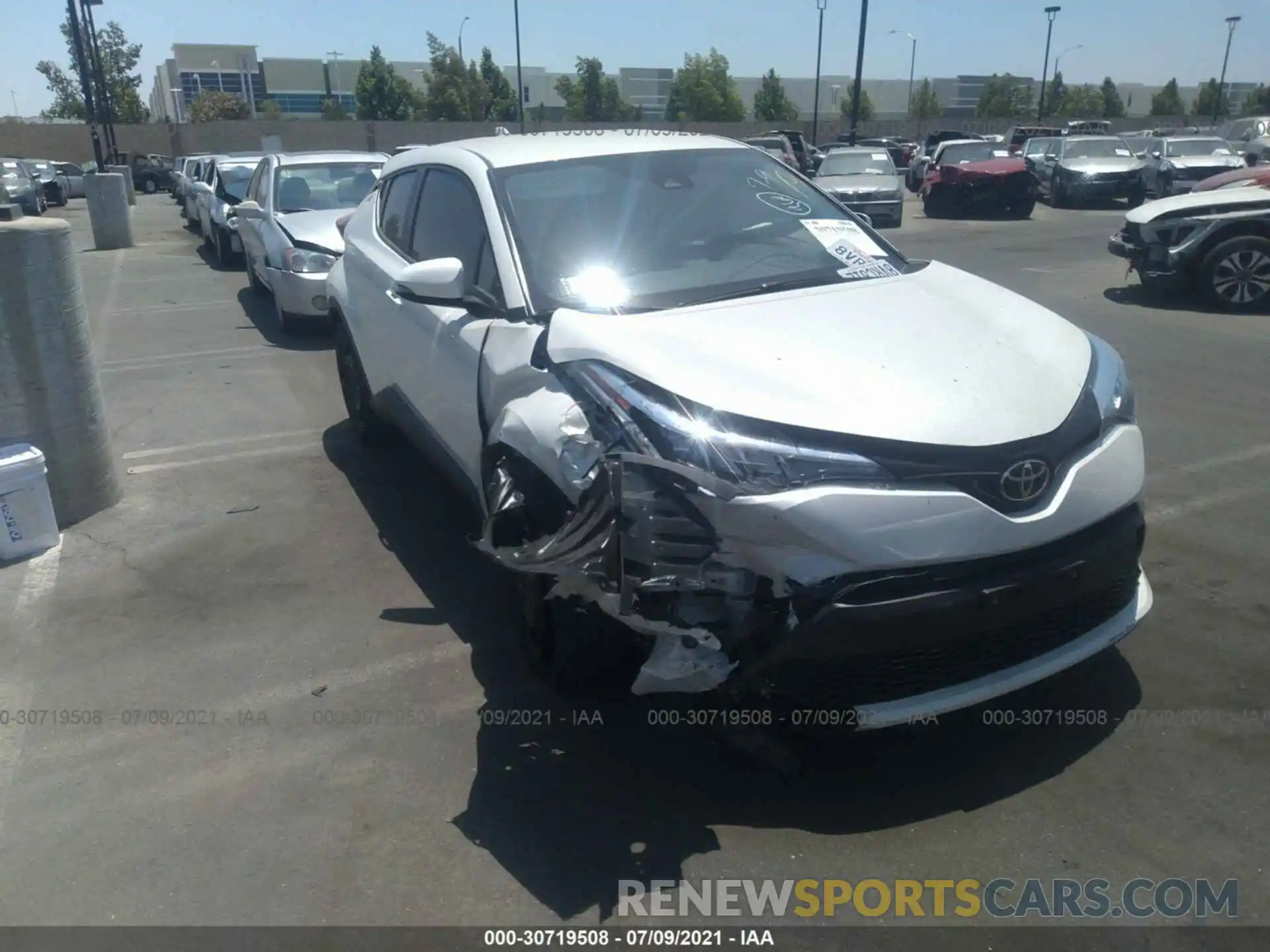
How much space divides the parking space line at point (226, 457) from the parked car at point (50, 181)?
1159 inches

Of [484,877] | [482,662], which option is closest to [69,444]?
[482,662]

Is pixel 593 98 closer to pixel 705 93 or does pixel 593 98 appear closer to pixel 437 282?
pixel 705 93

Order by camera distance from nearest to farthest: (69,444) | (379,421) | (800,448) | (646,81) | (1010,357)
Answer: (800,448), (1010,357), (69,444), (379,421), (646,81)

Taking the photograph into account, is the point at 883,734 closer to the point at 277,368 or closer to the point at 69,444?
the point at 69,444

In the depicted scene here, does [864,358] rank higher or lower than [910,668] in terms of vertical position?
higher

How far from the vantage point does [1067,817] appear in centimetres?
293

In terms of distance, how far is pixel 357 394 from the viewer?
6.25 metres

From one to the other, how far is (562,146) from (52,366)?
278 cm

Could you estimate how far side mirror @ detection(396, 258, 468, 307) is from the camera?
12.5 ft

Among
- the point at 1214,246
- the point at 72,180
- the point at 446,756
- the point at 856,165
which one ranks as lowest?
the point at 72,180

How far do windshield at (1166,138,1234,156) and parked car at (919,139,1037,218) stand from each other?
409 cm

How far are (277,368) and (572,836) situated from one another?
23.0ft

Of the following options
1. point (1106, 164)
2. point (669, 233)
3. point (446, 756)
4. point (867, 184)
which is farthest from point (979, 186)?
point (446, 756)

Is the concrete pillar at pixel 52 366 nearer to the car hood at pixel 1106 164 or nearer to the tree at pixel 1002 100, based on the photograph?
the car hood at pixel 1106 164
